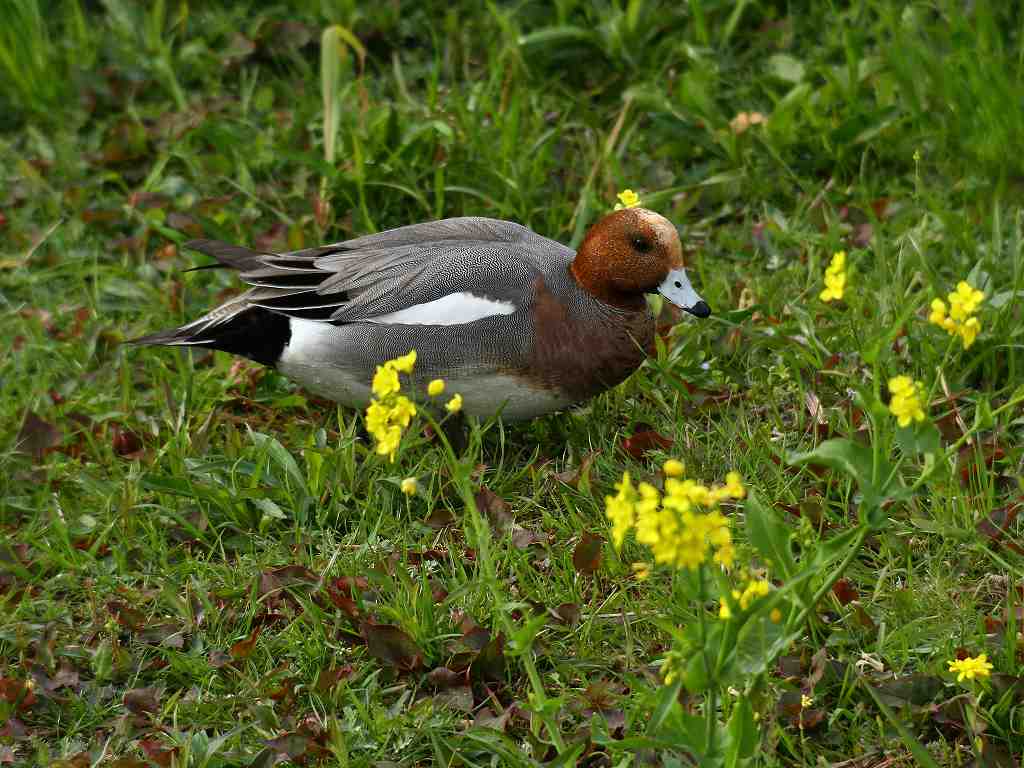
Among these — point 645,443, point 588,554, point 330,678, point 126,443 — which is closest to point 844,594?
point 588,554

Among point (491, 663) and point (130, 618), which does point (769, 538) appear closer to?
point (491, 663)

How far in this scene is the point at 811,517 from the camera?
3117 millimetres

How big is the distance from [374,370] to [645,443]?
2.46 ft

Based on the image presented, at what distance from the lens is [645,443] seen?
11.5ft

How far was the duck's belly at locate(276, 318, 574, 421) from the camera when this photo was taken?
135 inches

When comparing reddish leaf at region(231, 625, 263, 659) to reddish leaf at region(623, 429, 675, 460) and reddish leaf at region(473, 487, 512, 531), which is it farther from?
reddish leaf at region(623, 429, 675, 460)

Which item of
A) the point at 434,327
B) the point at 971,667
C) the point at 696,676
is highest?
the point at 696,676

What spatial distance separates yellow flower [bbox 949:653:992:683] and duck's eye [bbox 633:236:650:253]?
1.38 meters

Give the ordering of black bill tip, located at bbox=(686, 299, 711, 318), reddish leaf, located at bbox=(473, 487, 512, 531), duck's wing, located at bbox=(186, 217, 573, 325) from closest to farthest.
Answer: reddish leaf, located at bbox=(473, 487, 512, 531)
black bill tip, located at bbox=(686, 299, 711, 318)
duck's wing, located at bbox=(186, 217, 573, 325)

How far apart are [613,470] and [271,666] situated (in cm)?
103

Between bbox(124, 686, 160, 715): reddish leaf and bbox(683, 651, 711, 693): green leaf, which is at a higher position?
bbox(683, 651, 711, 693): green leaf

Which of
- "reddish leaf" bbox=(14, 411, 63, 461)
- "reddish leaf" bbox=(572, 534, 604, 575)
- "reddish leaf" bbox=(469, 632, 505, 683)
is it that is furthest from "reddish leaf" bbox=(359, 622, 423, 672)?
"reddish leaf" bbox=(14, 411, 63, 461)

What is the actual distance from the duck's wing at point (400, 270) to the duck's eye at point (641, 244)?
260 millimetres

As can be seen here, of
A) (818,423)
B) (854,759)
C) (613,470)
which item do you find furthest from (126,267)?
(854,759)
